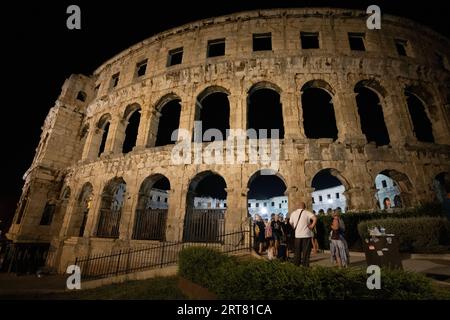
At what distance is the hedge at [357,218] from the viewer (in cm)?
888

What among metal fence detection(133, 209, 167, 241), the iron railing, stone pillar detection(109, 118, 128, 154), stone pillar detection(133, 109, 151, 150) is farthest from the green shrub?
stone pillar detection(109, 118, 128, 154)

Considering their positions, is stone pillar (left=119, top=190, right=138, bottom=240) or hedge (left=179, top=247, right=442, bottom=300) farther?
stone pillar (left=119, top=190, right=138, bottom=240)

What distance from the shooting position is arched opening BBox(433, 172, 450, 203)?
445 inches

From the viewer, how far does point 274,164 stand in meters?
11.5

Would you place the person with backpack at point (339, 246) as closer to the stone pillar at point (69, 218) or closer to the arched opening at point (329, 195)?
the stone pillar at point (69, 218)

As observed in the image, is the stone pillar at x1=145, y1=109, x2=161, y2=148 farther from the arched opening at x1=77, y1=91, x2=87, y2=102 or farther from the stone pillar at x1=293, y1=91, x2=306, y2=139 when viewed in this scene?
the arched opening at x1=77, y1=91, x2=87, y2=102

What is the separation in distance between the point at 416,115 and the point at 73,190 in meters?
26.7

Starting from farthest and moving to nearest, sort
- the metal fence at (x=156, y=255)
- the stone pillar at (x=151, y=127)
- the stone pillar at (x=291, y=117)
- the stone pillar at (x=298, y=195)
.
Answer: the stone pillar at (x=151, y=127), the stone pillar at (x=291, y=117), the stone pillar at (x=298, y=195), the metal fence at (x=156, y=255)

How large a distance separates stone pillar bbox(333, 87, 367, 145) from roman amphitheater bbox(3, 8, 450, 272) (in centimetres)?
7

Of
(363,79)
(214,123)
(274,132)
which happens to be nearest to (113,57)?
(214,123)

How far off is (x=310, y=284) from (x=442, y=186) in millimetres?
13982

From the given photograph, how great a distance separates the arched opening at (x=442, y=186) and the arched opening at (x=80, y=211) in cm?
2011

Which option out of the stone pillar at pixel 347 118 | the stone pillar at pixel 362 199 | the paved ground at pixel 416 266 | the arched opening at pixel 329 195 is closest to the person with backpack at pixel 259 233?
the paved ground at pixel 416 266

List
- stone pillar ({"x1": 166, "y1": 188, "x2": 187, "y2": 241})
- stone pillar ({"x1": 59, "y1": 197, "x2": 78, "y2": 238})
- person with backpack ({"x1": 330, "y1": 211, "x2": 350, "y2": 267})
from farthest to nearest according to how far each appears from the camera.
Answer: stone pillar ({"x1": 59, "y1": 197, "x2": 78, "y2": 238}), stone pillar ({"x1": 166, "y1": 188, "x2": 187, "y2": 241}), person with backpack ({"x1": 330, "y1": 211, "x2": 350, "y2": 267})
